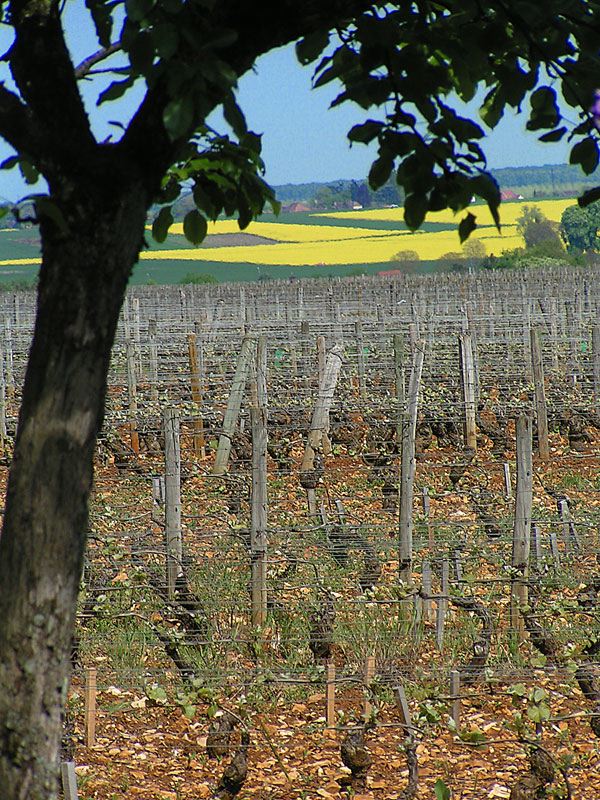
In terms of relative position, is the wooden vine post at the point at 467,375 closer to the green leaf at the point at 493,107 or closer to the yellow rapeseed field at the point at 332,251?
the green leaf at the point at 493,107

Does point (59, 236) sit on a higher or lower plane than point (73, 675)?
higher

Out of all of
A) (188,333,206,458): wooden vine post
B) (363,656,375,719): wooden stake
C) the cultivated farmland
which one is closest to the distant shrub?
the cultivated farmland

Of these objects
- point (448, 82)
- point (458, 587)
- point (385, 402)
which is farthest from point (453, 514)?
point (448, 82)

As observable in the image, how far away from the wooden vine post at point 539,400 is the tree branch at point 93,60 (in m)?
10.5

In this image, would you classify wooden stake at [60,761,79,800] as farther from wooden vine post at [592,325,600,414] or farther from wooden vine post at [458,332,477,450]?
wooden vine post at [592,325,600,414]

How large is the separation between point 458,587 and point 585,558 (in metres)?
2.05

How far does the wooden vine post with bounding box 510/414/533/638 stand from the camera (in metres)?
6.31

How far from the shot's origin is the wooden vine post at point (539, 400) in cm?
1303

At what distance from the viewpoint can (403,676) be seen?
5727 millimetres

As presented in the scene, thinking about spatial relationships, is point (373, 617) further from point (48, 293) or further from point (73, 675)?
point (48, 293)

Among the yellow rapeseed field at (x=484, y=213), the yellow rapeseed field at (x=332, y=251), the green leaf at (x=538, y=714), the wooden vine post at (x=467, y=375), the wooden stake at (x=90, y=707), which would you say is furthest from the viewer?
the yellow rapeseed field at (x=484, y=213)

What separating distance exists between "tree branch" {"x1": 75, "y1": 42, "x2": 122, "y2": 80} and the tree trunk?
0.69m

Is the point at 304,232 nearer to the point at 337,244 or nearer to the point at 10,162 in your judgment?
the point at 337,244

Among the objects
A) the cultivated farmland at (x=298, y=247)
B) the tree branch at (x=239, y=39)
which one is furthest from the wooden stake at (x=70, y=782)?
the cultivated farmland at (x=298, y=247)
